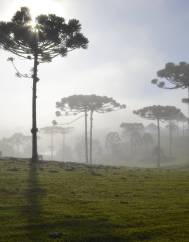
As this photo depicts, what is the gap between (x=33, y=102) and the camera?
1372 inches

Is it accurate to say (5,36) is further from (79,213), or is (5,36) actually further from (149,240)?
(149,240)

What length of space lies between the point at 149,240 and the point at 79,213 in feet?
11.6

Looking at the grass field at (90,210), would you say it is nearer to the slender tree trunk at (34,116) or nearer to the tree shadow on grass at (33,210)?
the tree shadow on grass at (33,210)

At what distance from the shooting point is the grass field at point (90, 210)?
12625mm

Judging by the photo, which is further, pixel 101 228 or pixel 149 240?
pixel 101 228

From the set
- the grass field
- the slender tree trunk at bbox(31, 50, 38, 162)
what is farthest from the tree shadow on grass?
the slender tree trunk at bbox(31, 50, 38, 162)

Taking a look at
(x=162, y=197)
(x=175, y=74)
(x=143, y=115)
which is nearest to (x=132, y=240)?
(x=162, y=197)

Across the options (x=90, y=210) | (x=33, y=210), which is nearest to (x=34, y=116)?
(x=33, y=210)

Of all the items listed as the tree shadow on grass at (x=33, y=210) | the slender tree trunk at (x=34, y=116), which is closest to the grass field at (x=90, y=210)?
the tree shadow on grass at (x=33, y=210)

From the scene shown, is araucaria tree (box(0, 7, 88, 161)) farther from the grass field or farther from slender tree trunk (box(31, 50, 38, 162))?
the grass field

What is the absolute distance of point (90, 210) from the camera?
15.6 m

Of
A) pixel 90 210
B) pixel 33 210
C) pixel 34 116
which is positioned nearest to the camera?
pixel 33 210

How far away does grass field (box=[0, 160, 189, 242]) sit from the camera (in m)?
12.6

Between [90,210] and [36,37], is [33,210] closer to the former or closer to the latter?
[90,210]
